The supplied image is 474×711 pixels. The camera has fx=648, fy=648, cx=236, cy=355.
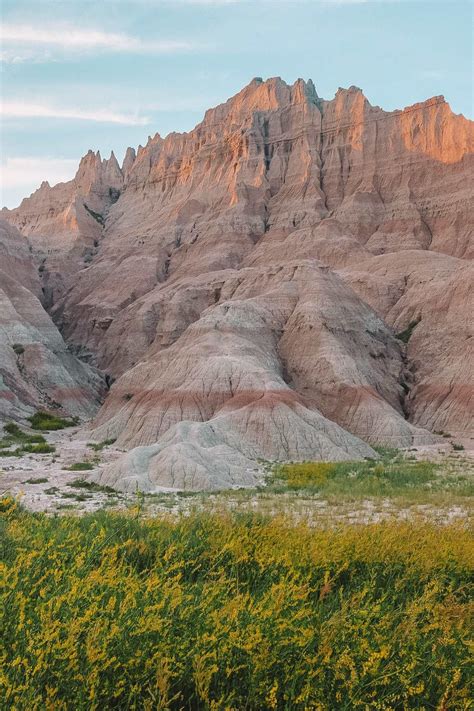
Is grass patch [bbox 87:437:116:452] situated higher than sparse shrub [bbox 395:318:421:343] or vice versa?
sparse shrub [bbox 395:318:421:343]

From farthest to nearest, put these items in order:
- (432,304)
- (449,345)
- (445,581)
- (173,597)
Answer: (432,304)
(449,345)
(445,581)
(173,597)

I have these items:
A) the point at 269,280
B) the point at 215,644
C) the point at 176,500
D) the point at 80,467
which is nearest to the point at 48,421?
the point at 80,467

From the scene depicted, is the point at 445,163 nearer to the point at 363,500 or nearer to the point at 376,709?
the point at 363,500

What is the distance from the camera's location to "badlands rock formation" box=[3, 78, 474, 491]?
141 feet

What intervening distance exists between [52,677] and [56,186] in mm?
147412

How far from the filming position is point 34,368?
68562 mm

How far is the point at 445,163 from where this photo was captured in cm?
9519

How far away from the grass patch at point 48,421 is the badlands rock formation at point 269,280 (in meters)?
6.28

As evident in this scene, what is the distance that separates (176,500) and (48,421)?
36.0 metres

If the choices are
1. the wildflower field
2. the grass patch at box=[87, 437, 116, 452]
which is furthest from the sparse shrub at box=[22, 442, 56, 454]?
the wildflower field

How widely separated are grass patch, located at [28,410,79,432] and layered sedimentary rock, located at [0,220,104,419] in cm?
106

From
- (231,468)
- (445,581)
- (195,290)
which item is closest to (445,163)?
(195,290)

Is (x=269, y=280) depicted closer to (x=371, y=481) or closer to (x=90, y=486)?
(x=371, y=481)

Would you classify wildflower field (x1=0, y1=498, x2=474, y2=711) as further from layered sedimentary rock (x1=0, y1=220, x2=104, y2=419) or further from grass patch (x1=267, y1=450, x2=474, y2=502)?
layered sedimentary rock (x1=0, y1=220, x2=104, y2=419)
